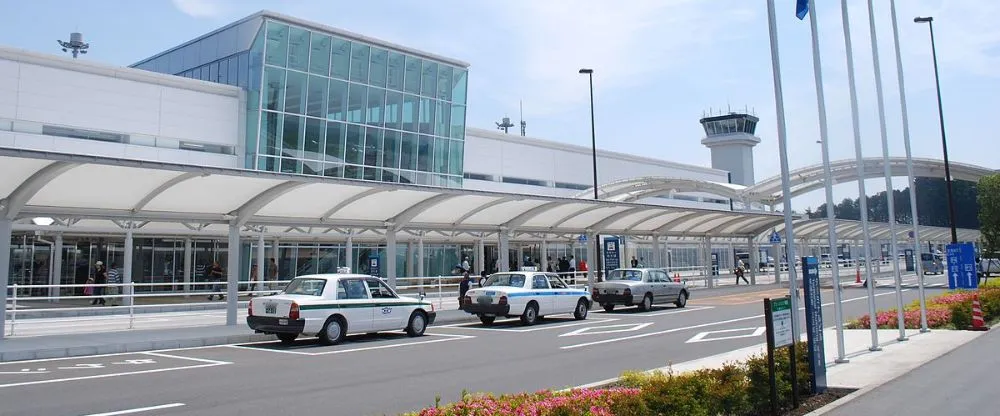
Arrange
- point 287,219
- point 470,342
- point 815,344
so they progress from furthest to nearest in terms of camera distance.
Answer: point 287,219, point 470,342, point 815,344

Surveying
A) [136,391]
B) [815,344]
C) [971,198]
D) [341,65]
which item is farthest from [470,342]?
[971,198]

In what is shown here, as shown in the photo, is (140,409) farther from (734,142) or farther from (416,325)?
(734,142)

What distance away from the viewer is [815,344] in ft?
30.6

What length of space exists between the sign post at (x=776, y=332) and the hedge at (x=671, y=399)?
0.23m

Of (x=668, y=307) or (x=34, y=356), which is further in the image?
(x=668, y=307)

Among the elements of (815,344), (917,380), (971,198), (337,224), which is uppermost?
(971,198)

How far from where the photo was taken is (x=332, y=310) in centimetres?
1634

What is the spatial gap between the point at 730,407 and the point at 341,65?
3624 centimetres

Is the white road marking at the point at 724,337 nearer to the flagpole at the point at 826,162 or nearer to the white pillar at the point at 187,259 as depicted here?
the flagpole at the point at 826,162

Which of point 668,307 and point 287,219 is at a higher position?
point 287,219

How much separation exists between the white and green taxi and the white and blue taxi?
2.53 m

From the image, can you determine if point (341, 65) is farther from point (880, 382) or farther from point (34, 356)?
point (880, 382)

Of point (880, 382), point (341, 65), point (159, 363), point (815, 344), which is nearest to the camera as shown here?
point (815, 344)

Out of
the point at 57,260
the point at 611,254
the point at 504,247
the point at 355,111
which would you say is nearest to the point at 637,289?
the point at 504,247
